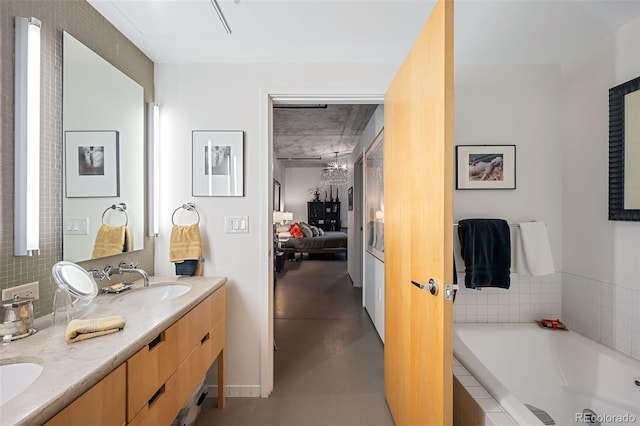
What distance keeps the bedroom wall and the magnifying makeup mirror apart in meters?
2.18

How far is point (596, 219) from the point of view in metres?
1.92

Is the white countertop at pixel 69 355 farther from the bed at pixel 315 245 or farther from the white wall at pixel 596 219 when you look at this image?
the bed at pixel 315 245

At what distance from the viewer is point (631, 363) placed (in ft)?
5.39

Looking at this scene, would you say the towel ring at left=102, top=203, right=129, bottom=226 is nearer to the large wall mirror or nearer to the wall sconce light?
the large wall mirror

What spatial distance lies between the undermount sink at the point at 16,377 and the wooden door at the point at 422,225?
1.39m

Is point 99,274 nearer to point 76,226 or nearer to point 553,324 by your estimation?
point 76,226

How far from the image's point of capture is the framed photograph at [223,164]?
2205mm

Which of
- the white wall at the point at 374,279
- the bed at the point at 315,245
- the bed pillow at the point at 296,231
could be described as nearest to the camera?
the white wall at the point at 374,279

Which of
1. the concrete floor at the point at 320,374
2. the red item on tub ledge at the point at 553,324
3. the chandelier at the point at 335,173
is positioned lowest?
the concrete floor at the point at 320,374

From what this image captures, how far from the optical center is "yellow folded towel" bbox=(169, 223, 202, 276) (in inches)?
83.4

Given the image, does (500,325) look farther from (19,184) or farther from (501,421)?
(19,184)

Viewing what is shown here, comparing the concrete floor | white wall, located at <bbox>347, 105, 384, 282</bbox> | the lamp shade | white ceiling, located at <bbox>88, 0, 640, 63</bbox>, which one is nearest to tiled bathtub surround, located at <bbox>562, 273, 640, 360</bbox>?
the concrete floor

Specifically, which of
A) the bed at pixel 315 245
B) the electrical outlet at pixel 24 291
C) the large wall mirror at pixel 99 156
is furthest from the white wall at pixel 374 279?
the bed at pixel 315 245

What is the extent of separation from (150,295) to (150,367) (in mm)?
746
